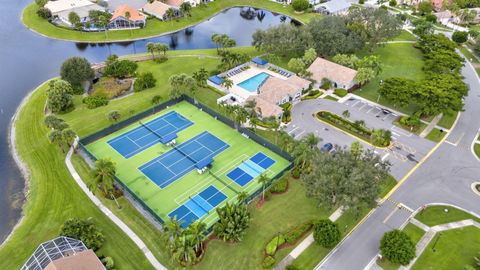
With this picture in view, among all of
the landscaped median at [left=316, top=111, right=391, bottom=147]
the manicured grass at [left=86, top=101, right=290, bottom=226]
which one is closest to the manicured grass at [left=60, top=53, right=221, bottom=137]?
the manicured grass at [left=86, top=101, right=290, bottom=226]

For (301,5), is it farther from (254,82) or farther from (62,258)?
(62,258)

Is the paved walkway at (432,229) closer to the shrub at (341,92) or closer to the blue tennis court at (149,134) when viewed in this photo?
the shrub at (341,92)

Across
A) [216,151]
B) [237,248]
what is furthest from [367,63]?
[237,248]

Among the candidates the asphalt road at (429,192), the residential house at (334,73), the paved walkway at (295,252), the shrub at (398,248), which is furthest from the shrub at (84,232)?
the residential house at (334,73)

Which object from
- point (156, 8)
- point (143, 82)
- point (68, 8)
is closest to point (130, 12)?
point (156, 8)

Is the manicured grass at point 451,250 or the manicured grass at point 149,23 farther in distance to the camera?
the manicured grass at point 149,23

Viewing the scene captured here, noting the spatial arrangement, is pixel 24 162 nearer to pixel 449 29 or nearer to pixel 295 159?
pixel 295 159
